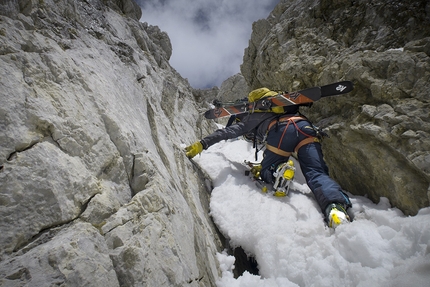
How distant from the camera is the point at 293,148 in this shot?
498 centimetres

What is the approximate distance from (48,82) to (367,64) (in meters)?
5.93

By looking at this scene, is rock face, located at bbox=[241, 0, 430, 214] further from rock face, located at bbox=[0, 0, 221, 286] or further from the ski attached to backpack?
rock face, located at bbox=[0, 0, 221, 286]

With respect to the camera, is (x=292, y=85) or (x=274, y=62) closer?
(x=292, y=85)

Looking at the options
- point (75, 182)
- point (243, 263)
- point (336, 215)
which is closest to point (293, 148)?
point (336, 215)

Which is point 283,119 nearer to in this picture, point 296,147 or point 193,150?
point 296,147

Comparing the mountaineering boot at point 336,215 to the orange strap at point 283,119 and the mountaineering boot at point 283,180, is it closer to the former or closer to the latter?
the mountaineering boot at point 283,180

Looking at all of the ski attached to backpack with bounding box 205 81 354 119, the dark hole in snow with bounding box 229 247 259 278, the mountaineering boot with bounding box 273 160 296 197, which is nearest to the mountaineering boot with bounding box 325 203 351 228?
the mountaineering boot with bounding box 273 160 296 197

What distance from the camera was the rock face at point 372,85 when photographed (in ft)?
11.9

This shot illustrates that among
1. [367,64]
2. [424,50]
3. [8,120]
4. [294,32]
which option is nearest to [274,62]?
[294,32]

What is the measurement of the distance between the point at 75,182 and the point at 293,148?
14.5 ft

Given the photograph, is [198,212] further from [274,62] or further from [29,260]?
[274,62]

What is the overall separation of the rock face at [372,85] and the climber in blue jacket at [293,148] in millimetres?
818

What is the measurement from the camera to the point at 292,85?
272 inches

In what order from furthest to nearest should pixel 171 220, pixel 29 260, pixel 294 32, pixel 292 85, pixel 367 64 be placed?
pixel 294 32
pixel 292 85
pixel 367 64
pixel 171 220
pixel 29 260
